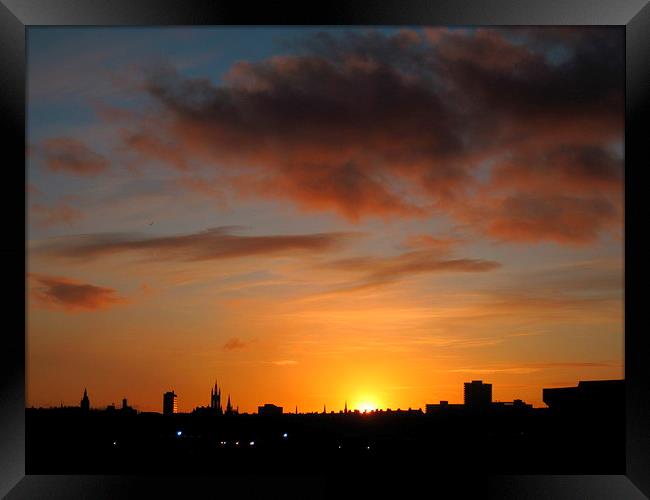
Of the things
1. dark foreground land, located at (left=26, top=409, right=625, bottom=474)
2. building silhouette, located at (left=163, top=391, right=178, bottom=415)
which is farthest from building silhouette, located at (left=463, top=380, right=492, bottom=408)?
building silhouette, located at (left=163, top=391, right=178, bottom=415)

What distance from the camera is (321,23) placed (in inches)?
109

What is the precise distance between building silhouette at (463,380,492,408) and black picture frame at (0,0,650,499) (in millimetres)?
24418

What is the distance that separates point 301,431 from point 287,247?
10.2 meters

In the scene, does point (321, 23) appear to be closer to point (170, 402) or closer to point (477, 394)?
point (477, 394)

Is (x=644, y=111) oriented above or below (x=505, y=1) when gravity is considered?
below

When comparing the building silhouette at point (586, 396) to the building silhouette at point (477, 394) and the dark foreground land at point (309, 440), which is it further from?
the building silhouette at point (477, 394)

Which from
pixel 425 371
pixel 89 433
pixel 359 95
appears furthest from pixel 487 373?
pixel 359 95

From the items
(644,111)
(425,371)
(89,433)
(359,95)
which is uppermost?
(359,95)

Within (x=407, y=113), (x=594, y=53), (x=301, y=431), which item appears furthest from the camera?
(x=301, y=431)

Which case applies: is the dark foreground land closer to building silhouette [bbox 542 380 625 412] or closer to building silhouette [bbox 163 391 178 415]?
building silhouette [bbox 542 380 625 412]

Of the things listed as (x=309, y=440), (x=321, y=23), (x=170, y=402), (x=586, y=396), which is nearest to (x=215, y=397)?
(x=170, y=402)

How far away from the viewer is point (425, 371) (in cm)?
2970

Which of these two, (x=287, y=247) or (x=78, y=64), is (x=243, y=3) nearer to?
(x=78, y=64)

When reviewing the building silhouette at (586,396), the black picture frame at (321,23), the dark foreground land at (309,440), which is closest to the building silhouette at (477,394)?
the dark foreground land at (309,440)
